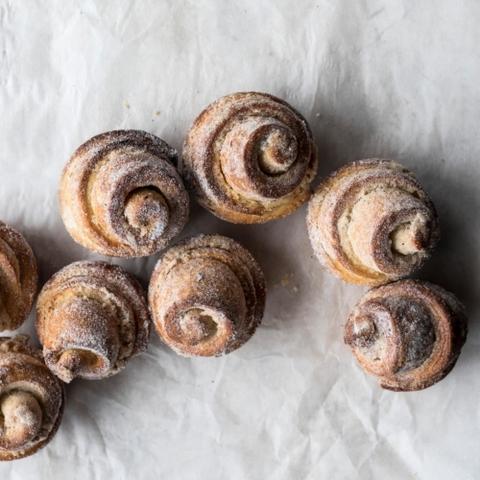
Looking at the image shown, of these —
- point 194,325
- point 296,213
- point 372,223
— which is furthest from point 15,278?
point 372,223

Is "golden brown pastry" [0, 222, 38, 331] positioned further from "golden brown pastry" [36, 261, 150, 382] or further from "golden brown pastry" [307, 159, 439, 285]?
"golden brown pastry" [307, 159, 439, 285]

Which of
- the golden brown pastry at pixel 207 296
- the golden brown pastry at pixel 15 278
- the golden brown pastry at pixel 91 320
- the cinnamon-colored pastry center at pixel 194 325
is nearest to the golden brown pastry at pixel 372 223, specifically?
the golden brown pastry at pixel 207 296

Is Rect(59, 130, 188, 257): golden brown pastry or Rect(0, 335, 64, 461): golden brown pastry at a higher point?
Rect(59, 130, 188, 257): golden brown pastry

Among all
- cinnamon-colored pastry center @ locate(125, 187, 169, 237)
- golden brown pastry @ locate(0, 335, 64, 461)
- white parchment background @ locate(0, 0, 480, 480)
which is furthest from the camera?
white parchment background @ locate(0, 0, 480, 480)

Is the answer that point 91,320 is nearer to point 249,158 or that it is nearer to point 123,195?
point 123,195

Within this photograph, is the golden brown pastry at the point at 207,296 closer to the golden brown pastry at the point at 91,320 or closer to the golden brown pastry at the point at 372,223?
the golden brown pastry at the point at 91,320

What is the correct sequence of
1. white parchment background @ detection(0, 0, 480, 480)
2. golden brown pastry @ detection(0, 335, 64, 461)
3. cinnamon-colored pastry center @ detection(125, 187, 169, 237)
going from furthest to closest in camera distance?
1. white parchment background @ detection(0, 0, 480, 480)
2. golden brown pastry @ detection(0, 335, 64, 461)
3. cinnamon-colored pastry center @ detection(125, 187, 169, 237)

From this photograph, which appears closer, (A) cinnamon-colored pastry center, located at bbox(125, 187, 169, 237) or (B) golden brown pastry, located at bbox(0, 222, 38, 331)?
(A) cinnamon-colored pastry center, located at bbox(125, 187, 169, 237)

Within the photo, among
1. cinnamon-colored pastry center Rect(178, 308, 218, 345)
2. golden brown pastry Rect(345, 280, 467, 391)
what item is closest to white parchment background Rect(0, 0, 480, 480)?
golden brown pastry Rect(345, 280, 467, 391)
